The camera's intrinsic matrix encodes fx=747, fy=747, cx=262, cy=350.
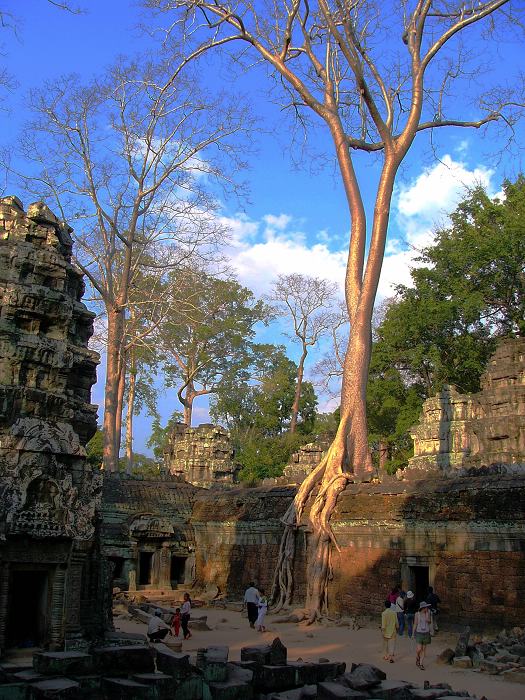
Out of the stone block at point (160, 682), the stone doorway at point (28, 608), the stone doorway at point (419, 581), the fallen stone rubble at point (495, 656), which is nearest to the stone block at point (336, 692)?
the stone block at point (160, 682)

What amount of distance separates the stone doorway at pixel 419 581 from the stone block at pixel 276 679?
5.55 metres

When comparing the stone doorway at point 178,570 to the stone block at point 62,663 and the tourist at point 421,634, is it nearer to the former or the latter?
the tourist at point 421,634

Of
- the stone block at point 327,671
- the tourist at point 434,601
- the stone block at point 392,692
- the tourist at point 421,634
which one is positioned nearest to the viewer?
the stone block at point 392,692

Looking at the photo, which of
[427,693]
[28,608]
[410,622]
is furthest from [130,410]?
[427,693]

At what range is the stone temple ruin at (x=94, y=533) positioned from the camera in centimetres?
688

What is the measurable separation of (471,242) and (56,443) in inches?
803

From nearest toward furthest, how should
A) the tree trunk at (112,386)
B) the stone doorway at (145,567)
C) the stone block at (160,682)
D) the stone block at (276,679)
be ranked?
1. the stone block at (160,682)
2. the stone block at (276,679)
3. the stone doorway at (145,567)
4. the tree trunk at (112,386)

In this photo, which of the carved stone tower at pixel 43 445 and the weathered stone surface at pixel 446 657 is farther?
the weathered stone surface at pixel 446 657

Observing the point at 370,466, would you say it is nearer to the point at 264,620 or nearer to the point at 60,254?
the point at 264,620

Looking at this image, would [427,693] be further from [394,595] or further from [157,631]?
[157,631]

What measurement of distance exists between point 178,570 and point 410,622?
865cm

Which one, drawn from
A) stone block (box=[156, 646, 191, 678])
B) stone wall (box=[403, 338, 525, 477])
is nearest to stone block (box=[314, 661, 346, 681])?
stone block (box=[156, 646, 191, 678])

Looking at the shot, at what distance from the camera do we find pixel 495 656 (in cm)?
903

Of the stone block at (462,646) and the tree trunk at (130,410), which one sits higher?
the tree trunk at (130,410)
